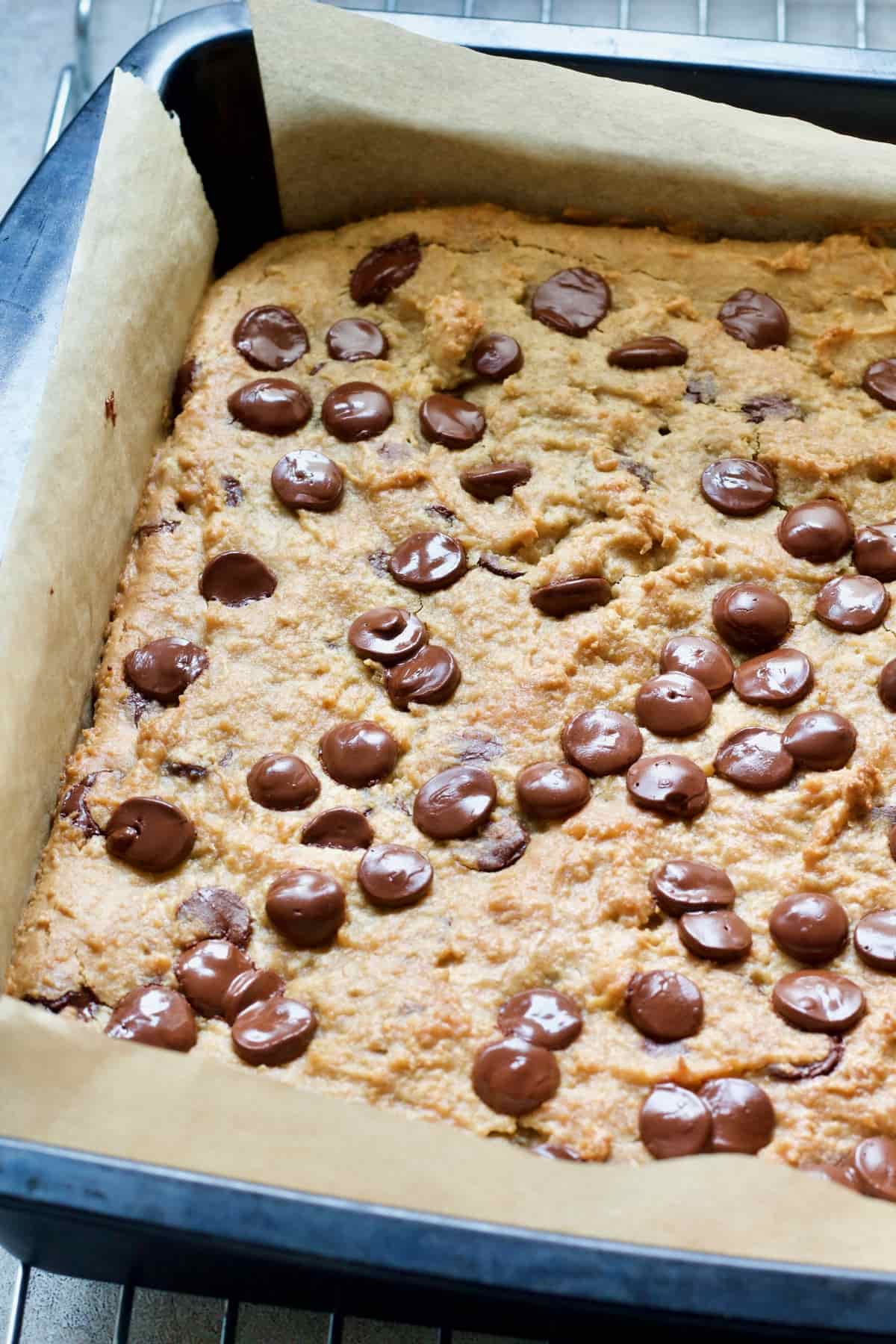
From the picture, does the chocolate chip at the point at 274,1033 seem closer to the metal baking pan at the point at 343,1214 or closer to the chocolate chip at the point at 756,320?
the metal baking pan at the point at 343,1214

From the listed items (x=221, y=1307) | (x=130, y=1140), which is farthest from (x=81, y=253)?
(x=221, y=1307)

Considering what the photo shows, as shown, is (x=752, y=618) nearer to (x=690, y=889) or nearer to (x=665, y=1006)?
(x=690, y=889)

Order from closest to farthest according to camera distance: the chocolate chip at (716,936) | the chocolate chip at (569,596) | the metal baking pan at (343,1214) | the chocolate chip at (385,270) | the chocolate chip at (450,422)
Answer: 1. the metal baking pan at (343,1214)
2. the chocolate chip at (716,936)
3. the chocolate chip at (569,596)
4. the chocolate chip at (450,422)
5. the chocolate chip at (385,270)

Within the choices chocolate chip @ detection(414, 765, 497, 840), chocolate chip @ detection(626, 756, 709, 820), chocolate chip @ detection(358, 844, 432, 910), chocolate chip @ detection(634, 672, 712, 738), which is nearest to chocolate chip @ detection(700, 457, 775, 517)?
chocolate chip @ detection(634, 672, 712, 738)

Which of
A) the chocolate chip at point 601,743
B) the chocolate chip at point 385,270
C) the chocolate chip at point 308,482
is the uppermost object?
the chocolate chip at point 385,270

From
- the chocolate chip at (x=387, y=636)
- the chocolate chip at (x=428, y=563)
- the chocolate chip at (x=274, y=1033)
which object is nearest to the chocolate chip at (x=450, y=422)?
the chocolate chip at (x=428, y=563)
